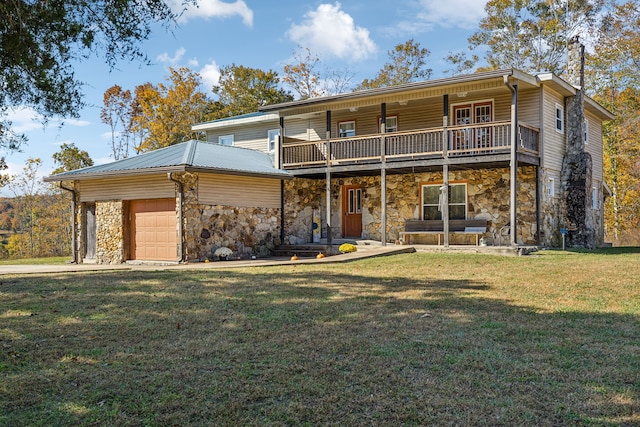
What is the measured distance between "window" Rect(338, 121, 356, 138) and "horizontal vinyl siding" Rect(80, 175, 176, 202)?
7553mm

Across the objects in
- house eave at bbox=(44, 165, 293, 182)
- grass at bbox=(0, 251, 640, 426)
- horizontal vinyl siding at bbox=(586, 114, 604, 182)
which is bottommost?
grass at bbox=(0, 251, 640, 426)

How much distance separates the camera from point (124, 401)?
12.5 ft

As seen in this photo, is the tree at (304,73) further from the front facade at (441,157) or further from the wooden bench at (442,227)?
the wooden bench at (442,227)

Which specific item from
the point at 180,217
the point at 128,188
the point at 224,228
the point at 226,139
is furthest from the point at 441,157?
the point at 226,139

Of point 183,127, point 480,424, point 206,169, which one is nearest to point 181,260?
point 206,169

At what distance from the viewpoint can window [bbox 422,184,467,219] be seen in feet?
58.6

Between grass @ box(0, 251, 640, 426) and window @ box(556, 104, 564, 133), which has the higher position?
window @ box(556, 104, 564, 133)

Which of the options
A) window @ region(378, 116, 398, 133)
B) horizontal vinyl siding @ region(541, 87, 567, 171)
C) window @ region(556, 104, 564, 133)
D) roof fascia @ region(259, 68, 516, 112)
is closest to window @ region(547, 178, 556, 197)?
horizontal vinyl siding @ region(541, 87, 567, 171)

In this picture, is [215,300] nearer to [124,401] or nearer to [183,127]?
[124,401]

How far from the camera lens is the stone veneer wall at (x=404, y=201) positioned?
16609 millimetres

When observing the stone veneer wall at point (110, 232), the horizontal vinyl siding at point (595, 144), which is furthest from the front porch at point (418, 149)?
the stone veneer wall at point (110, 232)

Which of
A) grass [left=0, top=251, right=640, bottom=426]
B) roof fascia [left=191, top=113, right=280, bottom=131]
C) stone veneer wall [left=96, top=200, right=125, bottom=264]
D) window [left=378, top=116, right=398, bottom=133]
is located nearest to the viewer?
grass [left=0, top=251, right=640, bottom=426]

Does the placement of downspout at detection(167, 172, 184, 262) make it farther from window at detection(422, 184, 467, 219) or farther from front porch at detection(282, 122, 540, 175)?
window at detection(422, 184, 467, 219)

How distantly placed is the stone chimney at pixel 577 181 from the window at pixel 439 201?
3.47 metres
